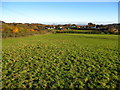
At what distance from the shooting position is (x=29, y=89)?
5062 millimetres

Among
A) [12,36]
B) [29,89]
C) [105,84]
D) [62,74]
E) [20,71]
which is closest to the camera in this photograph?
[29,89]

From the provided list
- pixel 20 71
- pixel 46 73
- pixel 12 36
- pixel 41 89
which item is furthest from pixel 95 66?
pixel 12 36

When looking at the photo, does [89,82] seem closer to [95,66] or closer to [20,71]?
[95,66]

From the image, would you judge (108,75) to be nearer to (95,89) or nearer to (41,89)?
(95,89)

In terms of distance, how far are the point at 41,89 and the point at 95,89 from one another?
292cm

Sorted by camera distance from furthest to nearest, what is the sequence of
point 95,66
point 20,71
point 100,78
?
point 95,66 → point 20,71 → point 100,78

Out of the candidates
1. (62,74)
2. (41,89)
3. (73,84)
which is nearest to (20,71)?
(41,89)

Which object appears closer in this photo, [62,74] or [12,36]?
[62,74]

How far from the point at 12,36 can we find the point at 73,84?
99.5 feet

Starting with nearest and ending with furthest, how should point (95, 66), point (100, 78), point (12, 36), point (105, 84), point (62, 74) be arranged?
point (105, 84) < point (100, 78) < point (62, 74) < point (95, 66) < point (12, 36)

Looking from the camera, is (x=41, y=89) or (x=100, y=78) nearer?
(x=41, y=89)

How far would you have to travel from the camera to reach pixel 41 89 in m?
5.09

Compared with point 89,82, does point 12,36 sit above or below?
above

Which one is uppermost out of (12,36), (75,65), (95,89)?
(12,36)
